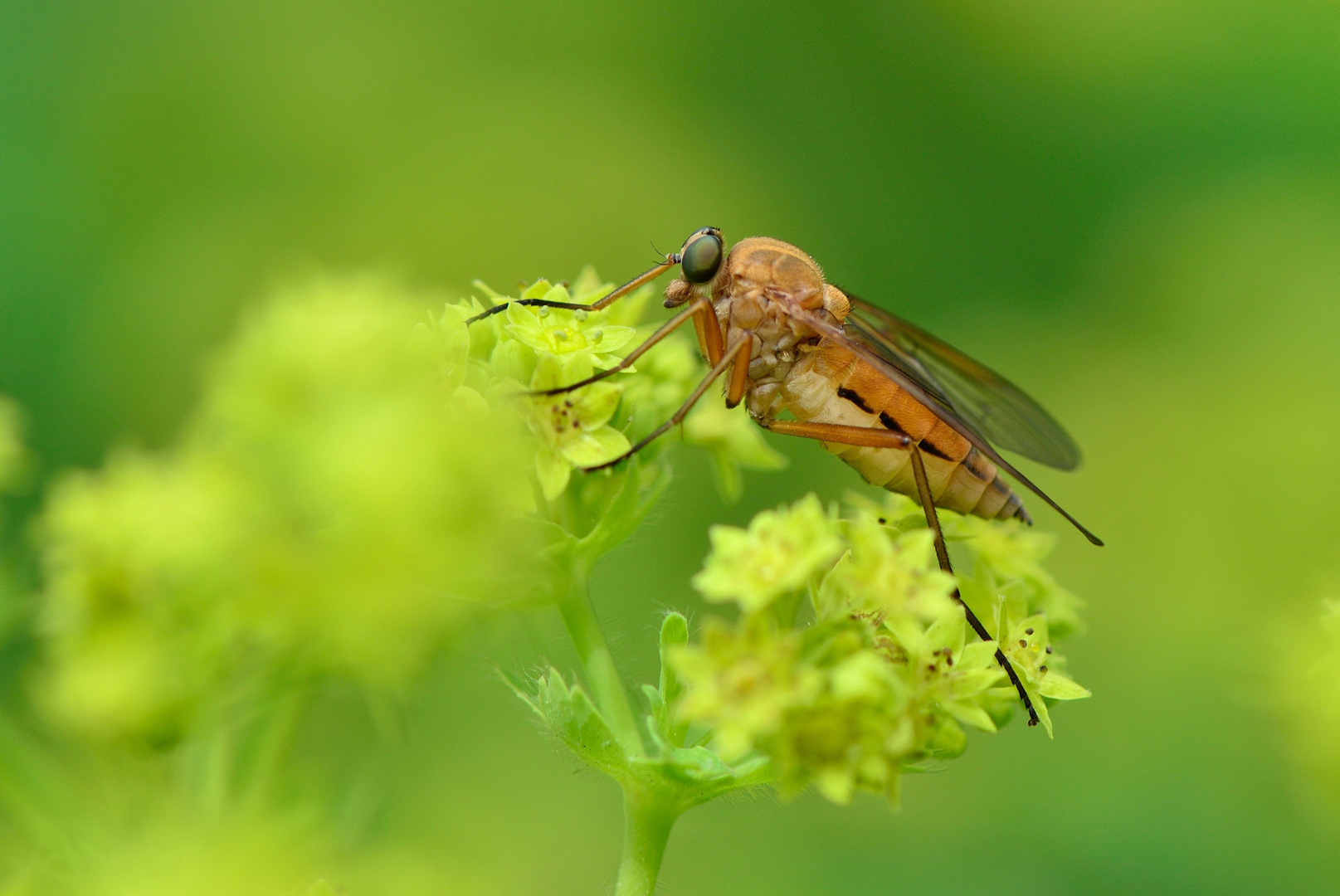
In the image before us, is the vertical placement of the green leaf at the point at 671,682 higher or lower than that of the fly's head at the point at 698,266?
lower

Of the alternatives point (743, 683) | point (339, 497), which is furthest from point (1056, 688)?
point (339, 497)

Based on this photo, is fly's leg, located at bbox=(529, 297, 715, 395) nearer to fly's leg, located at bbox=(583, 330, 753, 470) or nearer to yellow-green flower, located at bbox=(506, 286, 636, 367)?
yellow-green flower, located at bbox=(506, 286, 636, 367)

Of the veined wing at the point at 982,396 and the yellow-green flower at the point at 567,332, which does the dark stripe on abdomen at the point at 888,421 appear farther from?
the yellow-green flower at the point at 567,332

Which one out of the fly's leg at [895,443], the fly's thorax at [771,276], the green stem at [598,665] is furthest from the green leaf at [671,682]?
the fly's thorax at [771,276]

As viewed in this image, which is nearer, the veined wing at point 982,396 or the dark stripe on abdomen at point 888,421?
the dark stripe on abdomen at point 888,421

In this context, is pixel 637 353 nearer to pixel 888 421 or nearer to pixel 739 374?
pixel 739 374

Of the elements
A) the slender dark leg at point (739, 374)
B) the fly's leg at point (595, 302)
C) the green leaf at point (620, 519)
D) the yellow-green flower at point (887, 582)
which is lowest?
the yellow-green flower at point (887, 582)

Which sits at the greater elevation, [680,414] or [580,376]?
[580,376]
